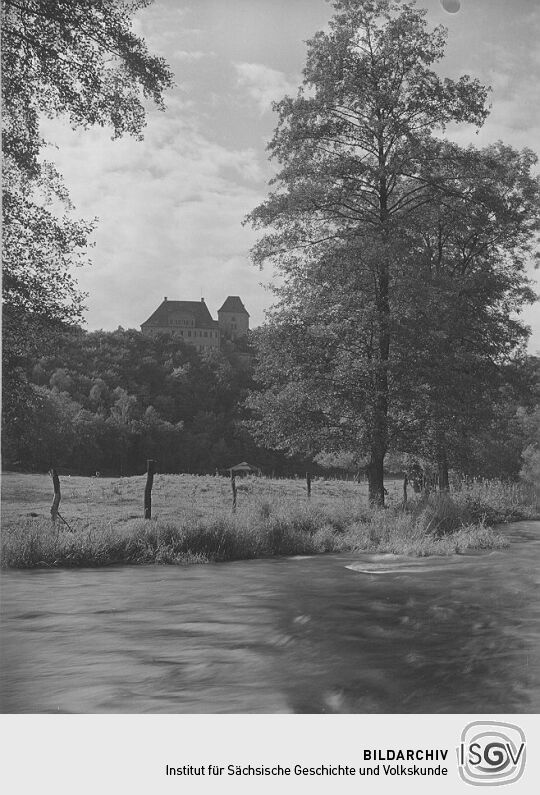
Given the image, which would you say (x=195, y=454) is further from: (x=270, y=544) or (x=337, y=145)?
(x=337, y=145)

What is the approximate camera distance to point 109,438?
52.4 feet

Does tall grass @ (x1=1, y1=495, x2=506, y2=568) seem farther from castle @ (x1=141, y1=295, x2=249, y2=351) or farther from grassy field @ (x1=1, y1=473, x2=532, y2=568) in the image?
castle @ (x1=141, y1=295, x2=249, y2=351)

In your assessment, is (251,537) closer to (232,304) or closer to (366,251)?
(232,304)

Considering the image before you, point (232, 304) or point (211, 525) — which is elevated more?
point (232, 304)

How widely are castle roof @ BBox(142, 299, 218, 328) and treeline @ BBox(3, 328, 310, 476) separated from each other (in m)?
0.98

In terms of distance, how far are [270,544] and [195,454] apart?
5.78 m

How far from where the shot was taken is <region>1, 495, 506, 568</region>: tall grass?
1030 centimetres

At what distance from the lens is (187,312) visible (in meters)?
11.1
